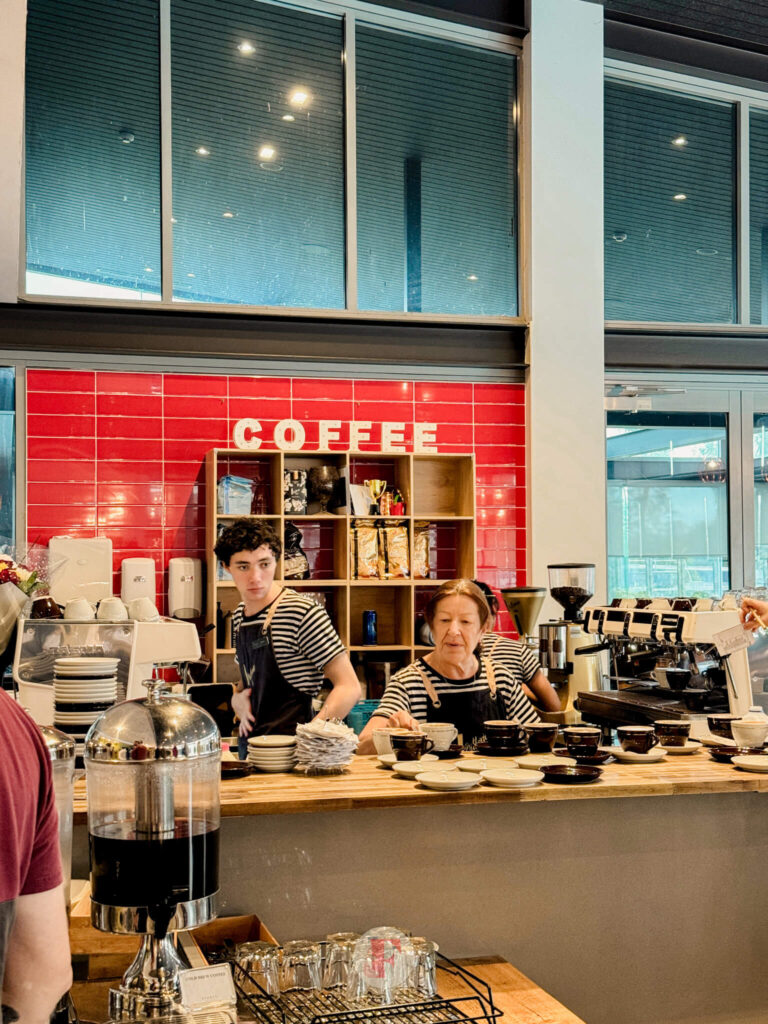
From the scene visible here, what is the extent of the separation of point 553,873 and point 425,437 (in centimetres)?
408

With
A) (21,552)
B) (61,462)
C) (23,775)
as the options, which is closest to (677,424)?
(61,462)

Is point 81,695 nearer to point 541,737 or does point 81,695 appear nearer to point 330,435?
point 541,737

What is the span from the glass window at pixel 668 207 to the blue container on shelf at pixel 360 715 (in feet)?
9.58

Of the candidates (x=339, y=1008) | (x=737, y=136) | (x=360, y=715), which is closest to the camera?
(x=339, y=1008)

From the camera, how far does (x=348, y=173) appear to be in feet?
21.3

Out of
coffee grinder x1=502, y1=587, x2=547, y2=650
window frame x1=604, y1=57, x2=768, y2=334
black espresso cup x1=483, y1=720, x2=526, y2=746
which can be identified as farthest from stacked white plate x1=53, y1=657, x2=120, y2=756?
window frame x1=604, y1=57, x2=768, y2=334

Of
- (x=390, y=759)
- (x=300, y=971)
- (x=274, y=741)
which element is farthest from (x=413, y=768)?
(x=300, y=971)

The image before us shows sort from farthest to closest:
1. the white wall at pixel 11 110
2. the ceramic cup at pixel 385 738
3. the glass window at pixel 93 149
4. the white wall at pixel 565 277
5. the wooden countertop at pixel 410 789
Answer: the white wall at pixel 565 277 → the glass window at pixel 93 149 → the white wall at pixel 11 110 → the ceramic cup at pixel 385 738 → the wooden countertop at pixel 410 789

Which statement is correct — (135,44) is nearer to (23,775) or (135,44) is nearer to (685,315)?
(685,315)

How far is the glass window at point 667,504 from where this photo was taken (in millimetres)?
7012

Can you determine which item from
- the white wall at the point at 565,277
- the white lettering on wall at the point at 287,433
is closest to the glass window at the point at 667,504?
the white wall at the point at 565,277

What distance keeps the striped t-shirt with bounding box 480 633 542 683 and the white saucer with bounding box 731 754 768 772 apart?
3.63ft

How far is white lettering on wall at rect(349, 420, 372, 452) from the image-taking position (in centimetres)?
644

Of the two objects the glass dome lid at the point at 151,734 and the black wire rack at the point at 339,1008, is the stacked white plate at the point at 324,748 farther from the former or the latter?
the glass dome lid at the point at 151,734
